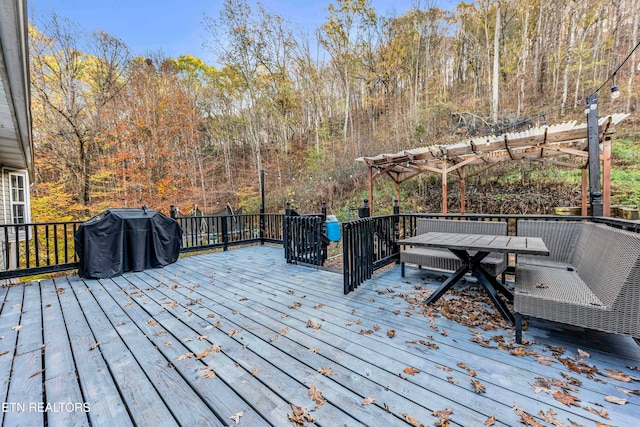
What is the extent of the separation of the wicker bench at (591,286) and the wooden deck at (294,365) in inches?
11.5

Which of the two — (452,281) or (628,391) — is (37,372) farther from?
(628,391)

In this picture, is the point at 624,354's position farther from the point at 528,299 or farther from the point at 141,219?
the point at 141,219

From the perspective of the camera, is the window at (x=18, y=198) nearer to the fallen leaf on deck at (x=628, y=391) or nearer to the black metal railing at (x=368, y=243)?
the black metal railing at (x=368, y=243)

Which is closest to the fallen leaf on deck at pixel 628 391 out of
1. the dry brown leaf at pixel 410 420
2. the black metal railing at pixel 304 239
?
the dry brown leaf at pixel 410 420

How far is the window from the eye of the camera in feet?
21.5

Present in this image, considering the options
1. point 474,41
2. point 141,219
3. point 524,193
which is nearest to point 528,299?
point 141,219

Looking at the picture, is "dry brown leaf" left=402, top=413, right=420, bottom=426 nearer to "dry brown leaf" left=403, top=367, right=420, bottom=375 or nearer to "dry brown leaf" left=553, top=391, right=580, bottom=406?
"dry brown leaf" left=403, top=367, right=420, bottom=375

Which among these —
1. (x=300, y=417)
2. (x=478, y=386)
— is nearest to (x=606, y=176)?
(x=478, y=386)

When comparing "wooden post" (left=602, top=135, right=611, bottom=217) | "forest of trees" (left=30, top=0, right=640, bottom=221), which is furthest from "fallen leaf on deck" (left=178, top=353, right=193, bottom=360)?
"forest of trees" (left=30, top=0, right=640, bottom=221)

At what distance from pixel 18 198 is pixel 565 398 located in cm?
1072

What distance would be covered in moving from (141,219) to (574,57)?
16.0 meters

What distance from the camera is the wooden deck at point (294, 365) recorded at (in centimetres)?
136

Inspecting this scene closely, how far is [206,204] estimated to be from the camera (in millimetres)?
12242

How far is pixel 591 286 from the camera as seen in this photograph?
205 centimetres
